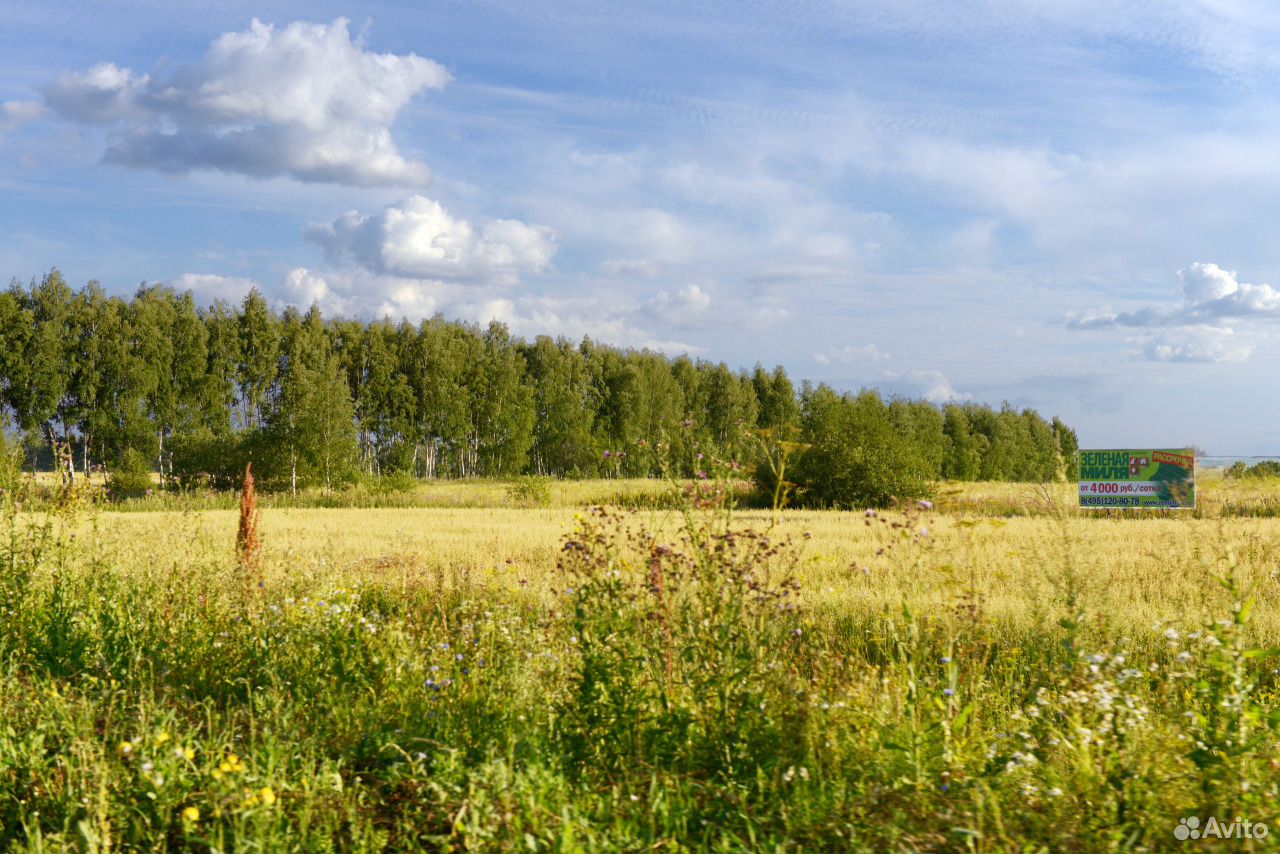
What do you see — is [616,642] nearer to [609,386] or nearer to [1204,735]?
[1204,735]

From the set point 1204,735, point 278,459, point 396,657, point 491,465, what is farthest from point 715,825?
point 491,465

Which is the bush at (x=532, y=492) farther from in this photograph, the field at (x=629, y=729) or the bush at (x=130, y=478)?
the field at (x=629, y=729)

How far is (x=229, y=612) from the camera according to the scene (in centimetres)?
717

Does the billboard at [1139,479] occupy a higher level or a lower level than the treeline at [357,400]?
lower

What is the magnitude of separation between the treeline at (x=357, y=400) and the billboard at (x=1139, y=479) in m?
5.59

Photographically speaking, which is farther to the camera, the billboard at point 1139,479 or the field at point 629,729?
the billboard at point 1139,479

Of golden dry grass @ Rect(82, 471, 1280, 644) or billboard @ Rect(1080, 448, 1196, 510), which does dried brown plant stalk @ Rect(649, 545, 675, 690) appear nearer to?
golden dry grass @ Rect(82, 471, 1280, 644)

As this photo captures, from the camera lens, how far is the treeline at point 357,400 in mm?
40406

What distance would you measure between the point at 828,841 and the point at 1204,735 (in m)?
1.85

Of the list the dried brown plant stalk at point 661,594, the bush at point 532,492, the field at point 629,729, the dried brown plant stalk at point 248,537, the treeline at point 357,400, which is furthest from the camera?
the treeline at point 357,400

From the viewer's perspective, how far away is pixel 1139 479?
27.6 meters

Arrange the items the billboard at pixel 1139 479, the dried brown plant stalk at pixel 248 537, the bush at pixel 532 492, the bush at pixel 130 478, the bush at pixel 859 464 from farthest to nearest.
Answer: the bush at pixel 130 478 < the bush at pixel 532 492 < the bush at pixel 859 464 < the billboard at pixel 1139 479 < the dried brown plant stalk at pixel 248 537

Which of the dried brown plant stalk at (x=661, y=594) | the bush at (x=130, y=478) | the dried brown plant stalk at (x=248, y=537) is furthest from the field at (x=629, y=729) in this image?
the bush at (x=130, y=478)

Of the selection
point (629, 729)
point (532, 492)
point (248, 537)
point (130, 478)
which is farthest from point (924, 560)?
point (130, 478)
